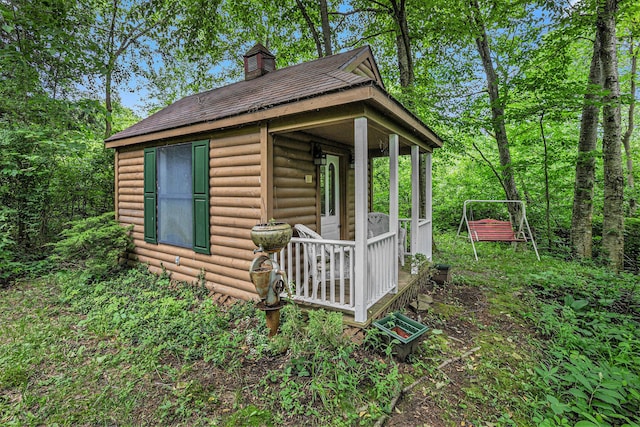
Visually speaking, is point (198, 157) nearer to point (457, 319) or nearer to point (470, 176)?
point (457, 319)

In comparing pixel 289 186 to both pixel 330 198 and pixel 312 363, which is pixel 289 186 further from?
pixel 312 363

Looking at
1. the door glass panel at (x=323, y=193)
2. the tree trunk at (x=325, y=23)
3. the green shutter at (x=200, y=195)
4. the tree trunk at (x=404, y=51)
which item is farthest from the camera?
the tree trunk at (x=325, y=23)

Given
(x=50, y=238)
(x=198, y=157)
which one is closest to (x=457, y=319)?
(x=198, y=157)

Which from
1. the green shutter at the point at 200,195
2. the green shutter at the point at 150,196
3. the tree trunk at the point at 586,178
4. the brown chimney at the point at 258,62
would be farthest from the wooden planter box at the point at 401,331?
the tree trunk at the point at 586,178

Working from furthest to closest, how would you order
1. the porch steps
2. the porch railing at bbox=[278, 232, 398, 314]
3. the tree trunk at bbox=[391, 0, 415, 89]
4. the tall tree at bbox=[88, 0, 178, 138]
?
the tall tree at bbox=[88, 0, 178, 138]
the tree trunk at bbox=[391, 0, 415, 89]
the porch railing at bbox=[278, 232, 398, 314]
the porch steps

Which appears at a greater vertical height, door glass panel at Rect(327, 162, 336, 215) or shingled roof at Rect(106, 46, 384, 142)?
shingled roof at Rect(106, 46, 384, 142)

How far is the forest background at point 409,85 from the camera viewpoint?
5.67 metres

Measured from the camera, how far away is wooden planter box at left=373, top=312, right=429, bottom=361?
9.25 feet

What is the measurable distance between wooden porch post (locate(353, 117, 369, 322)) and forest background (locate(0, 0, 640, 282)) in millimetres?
4745

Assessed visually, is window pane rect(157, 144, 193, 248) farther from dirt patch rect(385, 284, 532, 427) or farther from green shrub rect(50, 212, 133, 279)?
dirt patch rect(385, 284, 532, 427)

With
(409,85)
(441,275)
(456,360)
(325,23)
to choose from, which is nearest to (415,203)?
(441,275)

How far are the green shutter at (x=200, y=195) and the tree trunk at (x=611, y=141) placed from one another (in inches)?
297

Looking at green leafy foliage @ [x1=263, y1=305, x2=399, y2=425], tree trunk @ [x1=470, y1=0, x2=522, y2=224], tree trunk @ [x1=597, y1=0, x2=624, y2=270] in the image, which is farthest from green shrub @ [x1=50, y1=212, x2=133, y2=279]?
tree trunk @ [x1=597, y1=0, x2=624, y2=270]

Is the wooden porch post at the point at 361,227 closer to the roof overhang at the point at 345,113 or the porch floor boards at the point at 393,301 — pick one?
the porch floor boards at the point at 393,301
